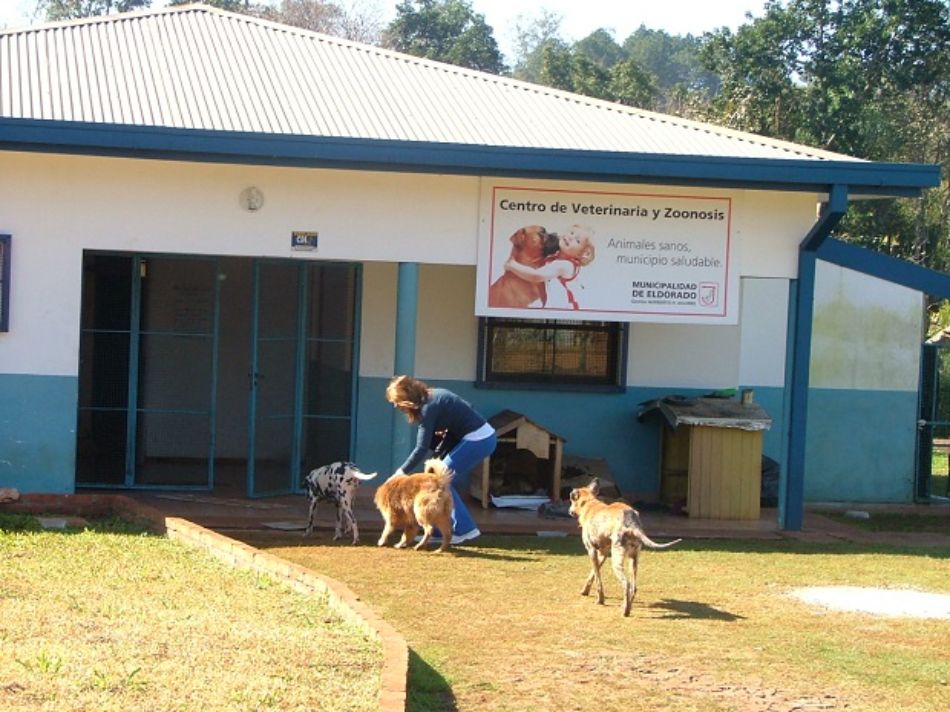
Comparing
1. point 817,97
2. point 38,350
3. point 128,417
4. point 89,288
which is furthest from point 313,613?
point 817,97

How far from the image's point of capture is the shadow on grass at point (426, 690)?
7.27m

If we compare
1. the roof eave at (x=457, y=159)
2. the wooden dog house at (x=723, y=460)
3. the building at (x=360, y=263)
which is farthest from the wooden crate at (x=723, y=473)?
the roof eave at (x=457, y=159)

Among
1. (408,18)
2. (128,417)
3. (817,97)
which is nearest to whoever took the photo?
(128,417)

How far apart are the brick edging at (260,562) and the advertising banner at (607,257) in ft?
11.5

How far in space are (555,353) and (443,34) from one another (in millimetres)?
42392

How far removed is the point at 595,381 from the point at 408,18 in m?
42.0

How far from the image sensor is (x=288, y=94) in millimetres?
15203

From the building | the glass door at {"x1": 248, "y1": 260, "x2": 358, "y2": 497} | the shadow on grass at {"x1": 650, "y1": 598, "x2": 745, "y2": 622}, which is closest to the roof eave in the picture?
the building

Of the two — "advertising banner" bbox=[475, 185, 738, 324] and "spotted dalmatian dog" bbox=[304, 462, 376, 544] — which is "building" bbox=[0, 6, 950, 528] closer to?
"advertising banner" bbox=[475, 185, 738, 324]

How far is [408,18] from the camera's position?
185 feet

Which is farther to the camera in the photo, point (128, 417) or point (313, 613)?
point (128, 417)

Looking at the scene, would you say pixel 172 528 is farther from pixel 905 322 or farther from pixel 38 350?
pixel 905 322

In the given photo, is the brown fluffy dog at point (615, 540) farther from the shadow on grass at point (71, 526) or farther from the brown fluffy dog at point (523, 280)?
the shadow on grass at point (71, 526)

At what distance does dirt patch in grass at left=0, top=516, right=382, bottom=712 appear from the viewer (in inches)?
270
